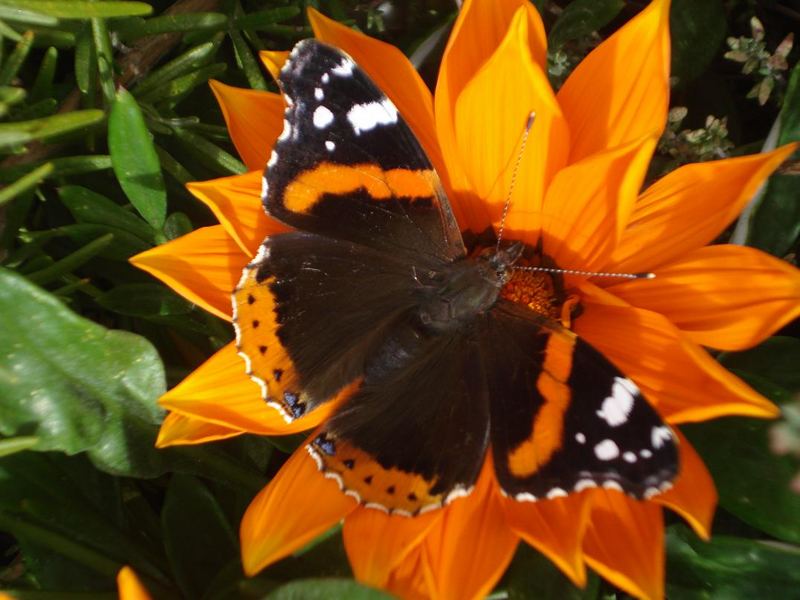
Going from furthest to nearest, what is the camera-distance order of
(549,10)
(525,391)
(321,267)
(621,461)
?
(549,10) < (321,267) < (525,391) < (621,461)

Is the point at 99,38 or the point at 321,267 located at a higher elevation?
the point at 99,38

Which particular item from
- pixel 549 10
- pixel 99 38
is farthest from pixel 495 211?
pixel 99 38

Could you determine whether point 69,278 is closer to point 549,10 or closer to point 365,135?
point 365,135

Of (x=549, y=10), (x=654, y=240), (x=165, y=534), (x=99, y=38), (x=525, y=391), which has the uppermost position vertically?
(x=99, y=38)

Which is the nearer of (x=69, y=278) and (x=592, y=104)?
(x=592, y=104)

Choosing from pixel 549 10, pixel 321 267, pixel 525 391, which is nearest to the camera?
pixel 525 391

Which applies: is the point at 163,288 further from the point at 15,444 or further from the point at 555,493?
the point at 555,493
